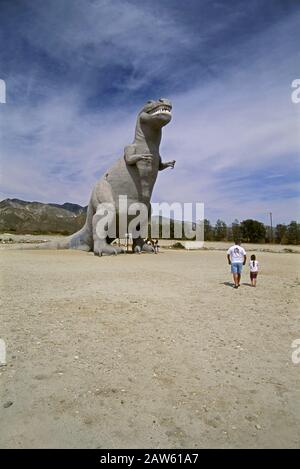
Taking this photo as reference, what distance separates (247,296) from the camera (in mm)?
6234

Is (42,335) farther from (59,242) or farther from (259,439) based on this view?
(59,242)

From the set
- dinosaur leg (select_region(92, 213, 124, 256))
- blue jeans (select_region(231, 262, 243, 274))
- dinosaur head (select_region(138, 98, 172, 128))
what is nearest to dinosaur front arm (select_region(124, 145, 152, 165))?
dinosaur head (select_region(138, 98, 172, 128))

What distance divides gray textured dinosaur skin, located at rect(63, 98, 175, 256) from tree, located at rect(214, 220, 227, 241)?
120 feet

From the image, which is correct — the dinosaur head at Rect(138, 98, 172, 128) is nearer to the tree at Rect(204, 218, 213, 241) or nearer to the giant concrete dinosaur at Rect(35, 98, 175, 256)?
the giant concrete dinosaur at Rect(35, 98, 175, 256)

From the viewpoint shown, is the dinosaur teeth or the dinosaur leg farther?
the dinosaur leg

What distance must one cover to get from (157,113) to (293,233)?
110 feet

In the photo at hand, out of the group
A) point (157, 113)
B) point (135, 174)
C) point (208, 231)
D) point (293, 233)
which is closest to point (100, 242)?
point (135, 174)

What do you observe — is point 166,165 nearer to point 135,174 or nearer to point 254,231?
point 135,174

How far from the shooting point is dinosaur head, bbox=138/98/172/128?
11.7 metres

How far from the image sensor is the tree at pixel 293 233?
38975 mm

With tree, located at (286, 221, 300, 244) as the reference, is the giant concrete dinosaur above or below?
Result: above
